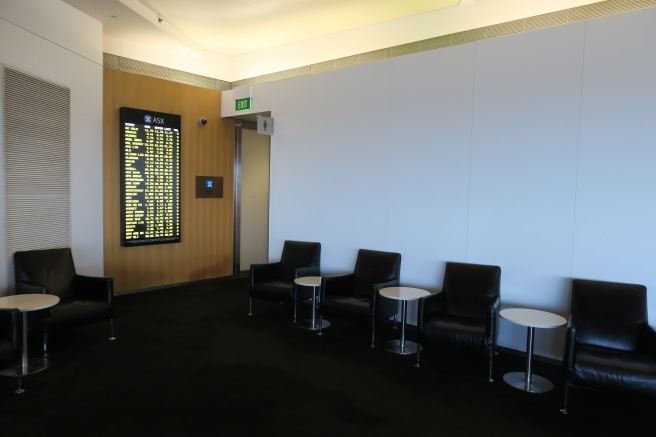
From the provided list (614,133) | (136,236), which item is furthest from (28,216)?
(614,133)

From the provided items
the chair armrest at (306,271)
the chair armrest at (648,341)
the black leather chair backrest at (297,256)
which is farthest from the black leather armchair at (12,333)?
the chair armrest at (648,341)

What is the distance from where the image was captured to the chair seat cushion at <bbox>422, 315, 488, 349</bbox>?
139 inches

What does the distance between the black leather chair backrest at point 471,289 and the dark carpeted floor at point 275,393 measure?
0.44 m

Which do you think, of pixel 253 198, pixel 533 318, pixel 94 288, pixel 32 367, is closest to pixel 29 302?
pixel 32 367

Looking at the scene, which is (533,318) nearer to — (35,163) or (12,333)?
(12,333)

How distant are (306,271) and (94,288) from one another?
2352 millimetres

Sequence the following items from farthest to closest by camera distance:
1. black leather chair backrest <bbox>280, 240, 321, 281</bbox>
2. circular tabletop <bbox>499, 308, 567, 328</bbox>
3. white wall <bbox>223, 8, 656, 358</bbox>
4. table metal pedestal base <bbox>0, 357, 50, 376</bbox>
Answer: black leather chair backrest <bbox>280, 240, 321, 281</bbox> → white wall <bbox>223, 8, 656, 358</bbox> → table metal pedestal base <bbox>0, 357, 50, 376</bbox> → circular tabletop <bbox>499, 308, 567, 328</bbox>

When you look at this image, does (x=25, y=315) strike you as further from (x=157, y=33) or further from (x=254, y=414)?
(x=157, y=33)

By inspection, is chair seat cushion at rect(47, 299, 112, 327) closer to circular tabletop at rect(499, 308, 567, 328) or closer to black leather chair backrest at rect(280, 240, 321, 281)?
black leather chair backrest at rect(280, 240, 321, 281)

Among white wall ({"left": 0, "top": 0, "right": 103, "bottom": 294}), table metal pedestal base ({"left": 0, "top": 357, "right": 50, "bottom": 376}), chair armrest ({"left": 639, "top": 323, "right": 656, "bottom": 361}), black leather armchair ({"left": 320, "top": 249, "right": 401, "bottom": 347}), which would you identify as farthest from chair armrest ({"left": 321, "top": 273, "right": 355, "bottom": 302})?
white wall ({"left": 0, "top": 0, "right": 103, "bottom": 294})

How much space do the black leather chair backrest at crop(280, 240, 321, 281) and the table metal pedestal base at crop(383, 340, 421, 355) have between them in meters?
1.57

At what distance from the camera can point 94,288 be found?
4414 millimetres

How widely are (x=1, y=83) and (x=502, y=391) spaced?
5193 millimetres

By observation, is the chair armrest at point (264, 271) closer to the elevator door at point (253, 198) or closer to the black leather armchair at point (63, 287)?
the black leather armchair at point (63, 287)
